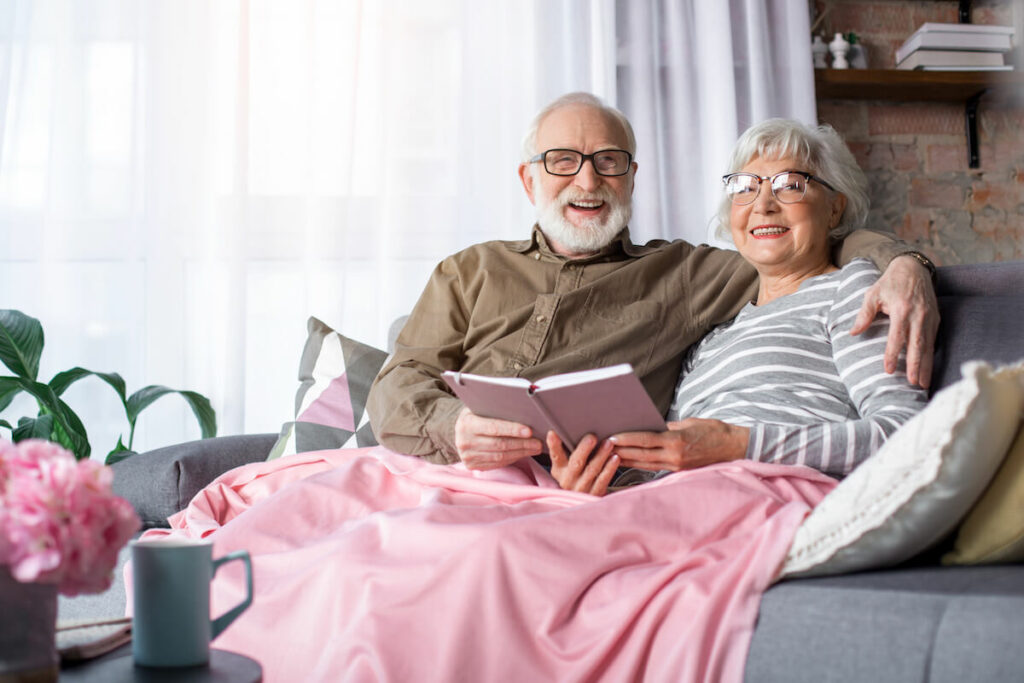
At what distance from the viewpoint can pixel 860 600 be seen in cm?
98

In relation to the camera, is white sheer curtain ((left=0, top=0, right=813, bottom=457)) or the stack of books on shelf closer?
white sheer curtain ((left=0, top=0, right=813, bottom=457))

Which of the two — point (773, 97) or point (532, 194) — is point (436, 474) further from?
point (773, 97)

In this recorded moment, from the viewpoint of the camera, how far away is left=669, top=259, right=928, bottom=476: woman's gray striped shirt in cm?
155

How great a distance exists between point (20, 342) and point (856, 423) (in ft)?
7.01

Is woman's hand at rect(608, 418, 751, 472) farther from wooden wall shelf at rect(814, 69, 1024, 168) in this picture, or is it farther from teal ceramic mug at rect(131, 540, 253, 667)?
wooden wall shelf at rect(814, 69, 1024, 168)

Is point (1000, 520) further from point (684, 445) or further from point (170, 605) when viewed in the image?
point (170, 605)

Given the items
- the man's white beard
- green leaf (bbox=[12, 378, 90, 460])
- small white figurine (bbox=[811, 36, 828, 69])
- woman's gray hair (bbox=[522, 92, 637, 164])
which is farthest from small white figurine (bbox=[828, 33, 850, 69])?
green leaf (bbox=[12, 378, 90, 460])

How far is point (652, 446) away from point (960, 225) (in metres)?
2.29

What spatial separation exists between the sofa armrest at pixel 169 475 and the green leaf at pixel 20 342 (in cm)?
65

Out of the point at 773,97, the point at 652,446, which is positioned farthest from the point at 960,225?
the point at 652,446

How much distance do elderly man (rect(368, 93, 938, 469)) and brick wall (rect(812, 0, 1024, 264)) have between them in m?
1.40

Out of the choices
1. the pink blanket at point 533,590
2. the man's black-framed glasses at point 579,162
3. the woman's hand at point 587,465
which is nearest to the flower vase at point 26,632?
the pink blanket at point 533,590

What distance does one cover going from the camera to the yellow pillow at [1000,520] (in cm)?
108

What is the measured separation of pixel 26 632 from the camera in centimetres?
80
